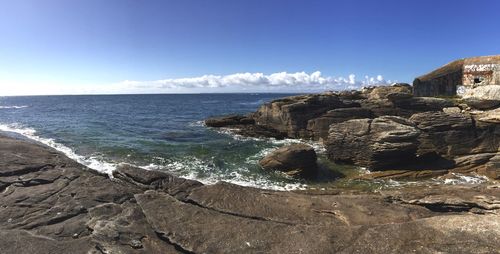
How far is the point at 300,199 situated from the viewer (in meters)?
11.2

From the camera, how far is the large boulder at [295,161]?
72.8 ft

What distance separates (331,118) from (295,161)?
14.5 metres

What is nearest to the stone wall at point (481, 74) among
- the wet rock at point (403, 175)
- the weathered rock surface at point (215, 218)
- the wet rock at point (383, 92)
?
the wet rock at point (383, 92)

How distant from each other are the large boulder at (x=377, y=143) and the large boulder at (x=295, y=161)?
3.31 meters

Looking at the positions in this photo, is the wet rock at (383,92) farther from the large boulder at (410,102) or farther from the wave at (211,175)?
the wave at (211,175)

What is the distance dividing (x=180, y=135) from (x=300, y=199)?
99.4ft

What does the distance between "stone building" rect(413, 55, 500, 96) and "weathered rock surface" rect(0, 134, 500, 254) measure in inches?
1377

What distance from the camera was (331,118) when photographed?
35406 millimetres

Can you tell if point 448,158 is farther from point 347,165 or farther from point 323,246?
point 323,246

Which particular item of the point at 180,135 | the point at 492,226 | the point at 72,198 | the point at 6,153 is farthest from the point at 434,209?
the point at 180,135

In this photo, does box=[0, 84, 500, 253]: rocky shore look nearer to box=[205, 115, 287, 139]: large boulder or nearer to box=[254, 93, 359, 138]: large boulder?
box=[205, 115, 287, 139]: large boulder

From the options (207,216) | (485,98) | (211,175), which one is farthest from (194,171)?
(485,98)

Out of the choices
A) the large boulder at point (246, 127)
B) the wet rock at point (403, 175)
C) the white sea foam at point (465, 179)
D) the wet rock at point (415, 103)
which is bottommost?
the white sea foam at point (465, 179)

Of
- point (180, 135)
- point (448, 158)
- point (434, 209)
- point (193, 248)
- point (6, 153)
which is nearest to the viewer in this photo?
point (193, 248)
